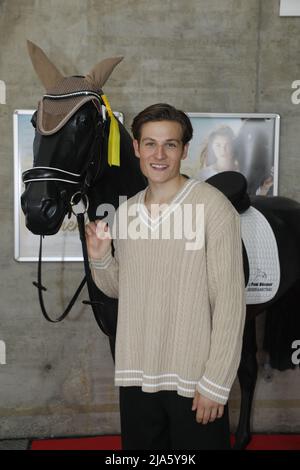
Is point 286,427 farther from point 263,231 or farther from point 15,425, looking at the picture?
point 15,425

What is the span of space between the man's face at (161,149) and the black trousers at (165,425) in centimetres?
59

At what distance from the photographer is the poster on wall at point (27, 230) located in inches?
98.0

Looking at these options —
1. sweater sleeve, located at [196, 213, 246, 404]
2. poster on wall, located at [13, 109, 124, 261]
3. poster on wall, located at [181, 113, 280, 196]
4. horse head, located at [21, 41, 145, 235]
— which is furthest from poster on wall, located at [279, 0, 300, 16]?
sweater sleeve, located at [196, 213, 246, 404]

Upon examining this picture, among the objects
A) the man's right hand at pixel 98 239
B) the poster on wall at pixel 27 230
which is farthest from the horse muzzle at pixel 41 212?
the poster on wall at pixel 27 230

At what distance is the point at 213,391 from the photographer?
1115 mm

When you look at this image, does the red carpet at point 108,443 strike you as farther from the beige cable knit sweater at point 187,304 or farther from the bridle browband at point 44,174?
the bridle browband at point 44,174

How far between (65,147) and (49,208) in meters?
0.20

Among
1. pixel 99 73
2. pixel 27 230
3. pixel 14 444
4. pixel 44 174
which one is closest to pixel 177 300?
pixel 44 174

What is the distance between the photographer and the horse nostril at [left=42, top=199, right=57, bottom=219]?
1.33m

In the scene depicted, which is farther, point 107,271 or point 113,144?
point 113,144

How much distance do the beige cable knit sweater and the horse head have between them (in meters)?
0.31

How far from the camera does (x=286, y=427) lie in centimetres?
276

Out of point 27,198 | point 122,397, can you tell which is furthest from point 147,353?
point 27,198

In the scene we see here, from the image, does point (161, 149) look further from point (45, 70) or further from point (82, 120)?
point (45, 70)
